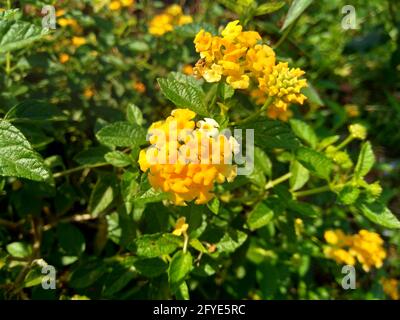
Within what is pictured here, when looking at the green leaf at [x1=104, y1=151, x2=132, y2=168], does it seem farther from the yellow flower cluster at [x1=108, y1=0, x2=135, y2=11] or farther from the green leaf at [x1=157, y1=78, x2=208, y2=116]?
the yellow flower cluster at [x1=108, y1=0, x2=135, y2=11]

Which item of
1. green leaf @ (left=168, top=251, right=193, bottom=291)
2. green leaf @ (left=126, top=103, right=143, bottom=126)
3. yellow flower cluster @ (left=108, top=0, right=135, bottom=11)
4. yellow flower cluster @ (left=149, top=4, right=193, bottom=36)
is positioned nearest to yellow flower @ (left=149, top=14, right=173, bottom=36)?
yellow flower cluster @ (left=149, top=4, right=193, bottom=36)

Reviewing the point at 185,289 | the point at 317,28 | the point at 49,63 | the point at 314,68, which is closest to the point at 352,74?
the point at 317,28

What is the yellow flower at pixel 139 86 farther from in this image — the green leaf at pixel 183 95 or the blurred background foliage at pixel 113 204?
the green leaf at pixel 183 95

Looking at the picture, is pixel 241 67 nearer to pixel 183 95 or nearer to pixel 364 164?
pixel 183 95

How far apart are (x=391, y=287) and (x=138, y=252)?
1.26 metres

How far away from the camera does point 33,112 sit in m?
1.14

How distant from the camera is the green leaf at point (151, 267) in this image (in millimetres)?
1146

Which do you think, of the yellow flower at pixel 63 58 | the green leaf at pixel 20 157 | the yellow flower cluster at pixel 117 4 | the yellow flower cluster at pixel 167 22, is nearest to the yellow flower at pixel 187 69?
the yellow flower cluster at pixel 167 22

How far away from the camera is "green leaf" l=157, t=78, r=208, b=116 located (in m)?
0.96

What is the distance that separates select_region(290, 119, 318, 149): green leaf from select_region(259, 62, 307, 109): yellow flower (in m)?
0.44

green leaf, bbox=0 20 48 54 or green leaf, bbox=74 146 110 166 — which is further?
A: green leaf, bbox=74 146 110 166

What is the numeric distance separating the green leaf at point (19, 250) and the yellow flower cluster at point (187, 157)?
635 mm

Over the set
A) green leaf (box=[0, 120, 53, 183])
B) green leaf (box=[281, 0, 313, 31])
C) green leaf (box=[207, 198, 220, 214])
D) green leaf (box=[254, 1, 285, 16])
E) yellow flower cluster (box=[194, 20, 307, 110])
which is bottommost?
green leaf (box=[207, 198, 220, 214])

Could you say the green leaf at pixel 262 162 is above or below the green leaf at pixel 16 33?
below
